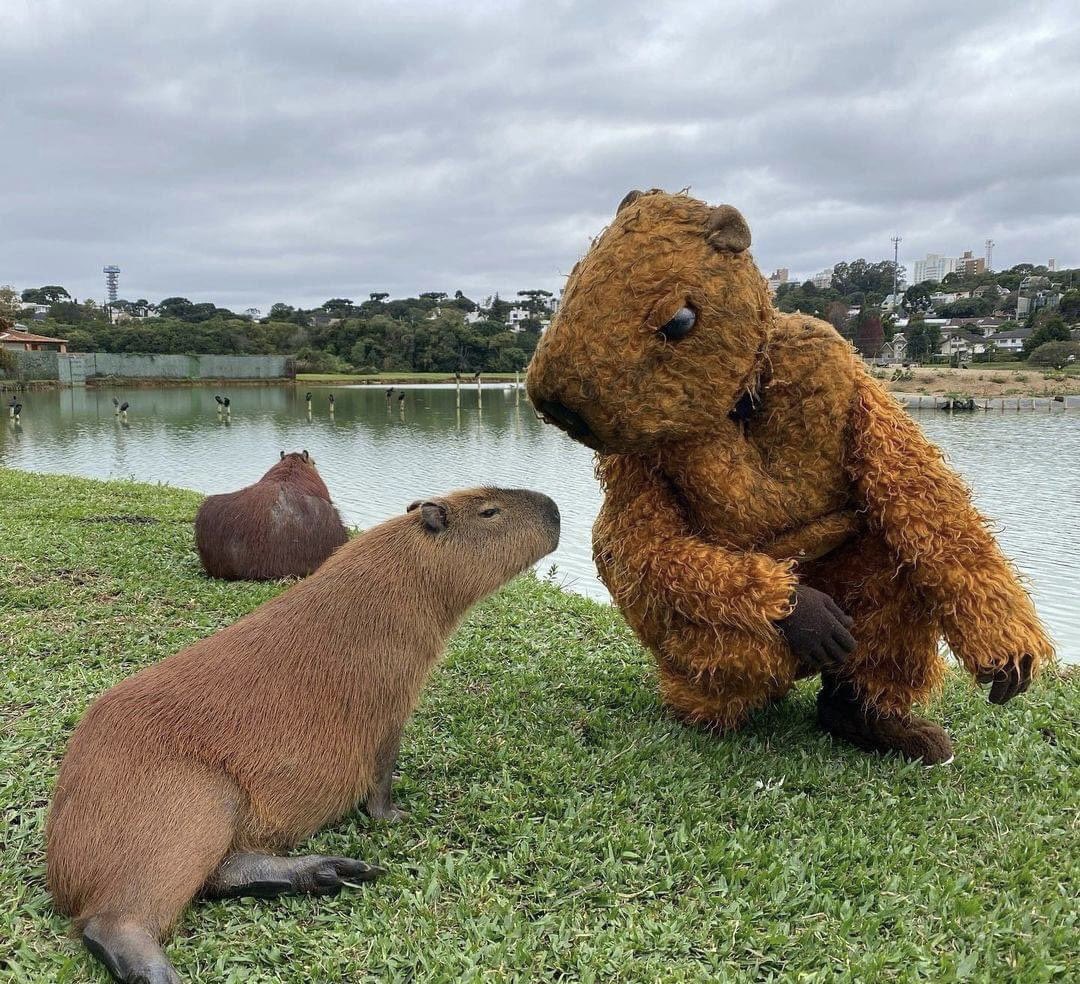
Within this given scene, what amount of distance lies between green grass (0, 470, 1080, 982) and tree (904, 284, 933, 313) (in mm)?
67151

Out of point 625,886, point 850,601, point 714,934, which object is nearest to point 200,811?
point 625,886

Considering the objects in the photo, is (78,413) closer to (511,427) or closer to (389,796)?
(511,427)

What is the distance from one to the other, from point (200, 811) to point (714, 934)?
1227 millimetres

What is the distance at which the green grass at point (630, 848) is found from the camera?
187cm

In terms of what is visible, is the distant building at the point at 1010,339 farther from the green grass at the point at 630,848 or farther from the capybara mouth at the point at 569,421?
the capybara mouth at the point at 569,421

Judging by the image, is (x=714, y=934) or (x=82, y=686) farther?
(x=82, y=686)

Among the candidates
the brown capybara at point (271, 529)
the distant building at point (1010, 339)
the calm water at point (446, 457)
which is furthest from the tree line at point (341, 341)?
the brown capybara at point (271, 529)

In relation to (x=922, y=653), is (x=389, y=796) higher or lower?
lower

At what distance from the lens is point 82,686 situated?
10.7 ft

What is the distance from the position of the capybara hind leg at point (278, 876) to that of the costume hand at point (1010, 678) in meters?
1.80

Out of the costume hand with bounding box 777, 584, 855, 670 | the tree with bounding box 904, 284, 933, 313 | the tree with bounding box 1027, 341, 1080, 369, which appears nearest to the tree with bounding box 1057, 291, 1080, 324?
the tree with bounding box 1027, 341, 1080, 369

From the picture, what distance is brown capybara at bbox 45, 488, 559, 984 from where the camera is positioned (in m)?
1.86

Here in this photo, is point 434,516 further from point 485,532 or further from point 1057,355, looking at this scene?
point 1057,355

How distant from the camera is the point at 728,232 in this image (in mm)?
2314
